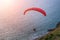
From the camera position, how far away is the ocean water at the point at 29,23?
1.67 meters

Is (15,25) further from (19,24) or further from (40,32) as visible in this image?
(40,32)

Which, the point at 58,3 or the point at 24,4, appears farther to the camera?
the point at 58,3

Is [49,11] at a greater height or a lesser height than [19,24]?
greater

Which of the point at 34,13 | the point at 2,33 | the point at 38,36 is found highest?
the point at 34,13

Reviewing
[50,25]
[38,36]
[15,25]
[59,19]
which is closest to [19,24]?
[15,25]

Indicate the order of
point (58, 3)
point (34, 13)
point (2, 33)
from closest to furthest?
point (2, 33), point (34, 13), point (58, 3)

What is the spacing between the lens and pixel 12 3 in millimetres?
1680

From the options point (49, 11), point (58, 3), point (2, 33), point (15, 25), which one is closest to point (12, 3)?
point (15, 25)

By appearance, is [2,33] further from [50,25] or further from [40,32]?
[50,25]

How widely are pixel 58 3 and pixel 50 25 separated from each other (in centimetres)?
33

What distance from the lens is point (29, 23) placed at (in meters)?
1.77

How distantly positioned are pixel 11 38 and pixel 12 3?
43cm

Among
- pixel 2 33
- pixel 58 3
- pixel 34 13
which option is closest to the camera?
pixel 2 33

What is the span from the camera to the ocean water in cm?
167
